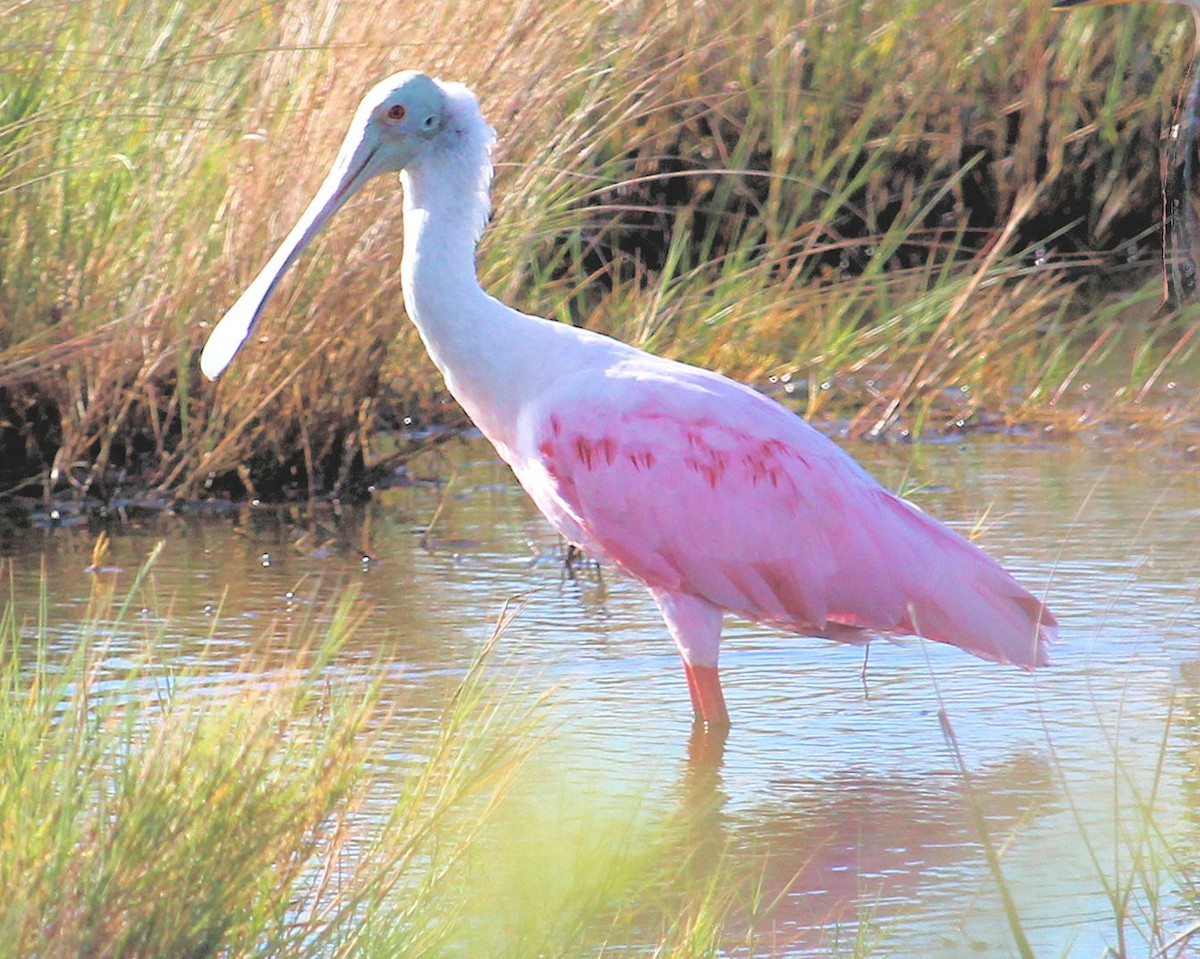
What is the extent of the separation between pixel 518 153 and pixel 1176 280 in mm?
3713

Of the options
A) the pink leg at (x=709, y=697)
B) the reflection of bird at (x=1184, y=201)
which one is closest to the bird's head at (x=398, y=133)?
the pink leg at (x=709, y=697)

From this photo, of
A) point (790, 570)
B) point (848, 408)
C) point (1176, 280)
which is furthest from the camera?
point (848, 408)

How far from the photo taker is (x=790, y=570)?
4840 mm

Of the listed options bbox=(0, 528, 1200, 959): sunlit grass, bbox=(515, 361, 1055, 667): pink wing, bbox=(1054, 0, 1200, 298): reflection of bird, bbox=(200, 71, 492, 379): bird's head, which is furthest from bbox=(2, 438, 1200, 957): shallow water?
bbox=(200, 71, 492, 379): bird's head

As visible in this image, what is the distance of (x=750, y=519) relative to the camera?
16.0 ft

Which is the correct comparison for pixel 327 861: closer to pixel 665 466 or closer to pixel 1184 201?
pixel 1184 201

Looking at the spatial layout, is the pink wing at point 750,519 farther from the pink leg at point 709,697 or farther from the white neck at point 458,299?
the pink leg at point 709,697

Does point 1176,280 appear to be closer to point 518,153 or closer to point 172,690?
point 172,690

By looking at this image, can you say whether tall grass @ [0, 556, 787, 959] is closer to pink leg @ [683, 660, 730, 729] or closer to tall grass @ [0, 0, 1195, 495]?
pink leg @ [683, 660, 730, 729]

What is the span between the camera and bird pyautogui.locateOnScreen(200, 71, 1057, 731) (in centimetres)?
466

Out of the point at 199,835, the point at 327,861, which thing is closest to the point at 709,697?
the point at 327,861

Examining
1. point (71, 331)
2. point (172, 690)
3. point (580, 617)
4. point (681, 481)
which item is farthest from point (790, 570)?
point (71, 331)

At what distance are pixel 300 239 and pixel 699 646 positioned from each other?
50.2 inches

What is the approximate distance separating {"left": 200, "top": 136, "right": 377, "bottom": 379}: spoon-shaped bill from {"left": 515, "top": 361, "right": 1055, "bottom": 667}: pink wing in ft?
2.23
